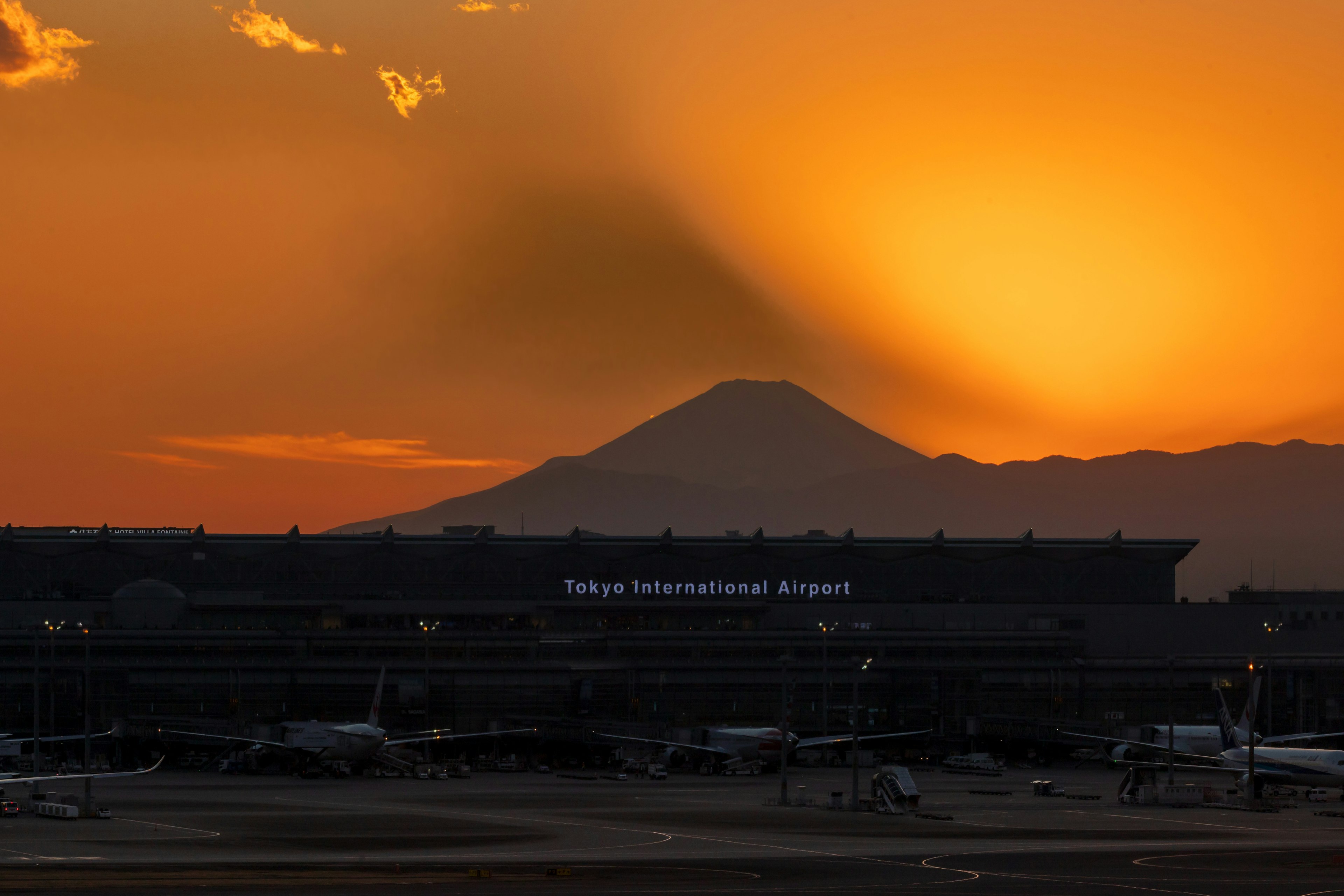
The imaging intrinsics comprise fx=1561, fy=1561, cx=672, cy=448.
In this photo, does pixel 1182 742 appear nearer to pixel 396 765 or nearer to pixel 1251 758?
pixel 1251 758

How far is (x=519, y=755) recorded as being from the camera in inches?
7219

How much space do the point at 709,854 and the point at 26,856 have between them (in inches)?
1353

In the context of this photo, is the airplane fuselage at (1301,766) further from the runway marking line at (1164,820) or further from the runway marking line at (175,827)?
the runway marking line at (175,827)

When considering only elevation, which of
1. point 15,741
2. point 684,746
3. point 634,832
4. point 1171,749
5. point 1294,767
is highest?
Answer: point 1171,749

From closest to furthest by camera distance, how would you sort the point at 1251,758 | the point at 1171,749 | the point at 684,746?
the point at 1251,758, the point at 1171,749, the point at 684,746

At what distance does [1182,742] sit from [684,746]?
54166 mm

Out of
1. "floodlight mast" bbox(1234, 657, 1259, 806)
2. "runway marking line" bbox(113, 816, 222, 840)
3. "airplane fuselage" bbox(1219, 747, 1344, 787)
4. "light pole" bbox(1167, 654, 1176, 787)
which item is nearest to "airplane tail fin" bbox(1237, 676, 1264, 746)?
"floodlight mast" bbox(1234, 657, 1259, 806)

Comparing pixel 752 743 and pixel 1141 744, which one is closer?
pixel 752 743

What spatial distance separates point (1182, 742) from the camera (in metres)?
169

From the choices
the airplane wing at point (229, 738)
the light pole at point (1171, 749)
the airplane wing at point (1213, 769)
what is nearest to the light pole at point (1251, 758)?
the airplane wing at point (1213, 769)

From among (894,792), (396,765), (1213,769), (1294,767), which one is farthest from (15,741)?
(1294,767)

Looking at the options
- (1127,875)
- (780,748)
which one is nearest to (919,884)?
(1127,875)

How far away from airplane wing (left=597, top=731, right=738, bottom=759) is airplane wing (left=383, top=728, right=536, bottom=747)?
10.0 m

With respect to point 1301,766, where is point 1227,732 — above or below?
above
